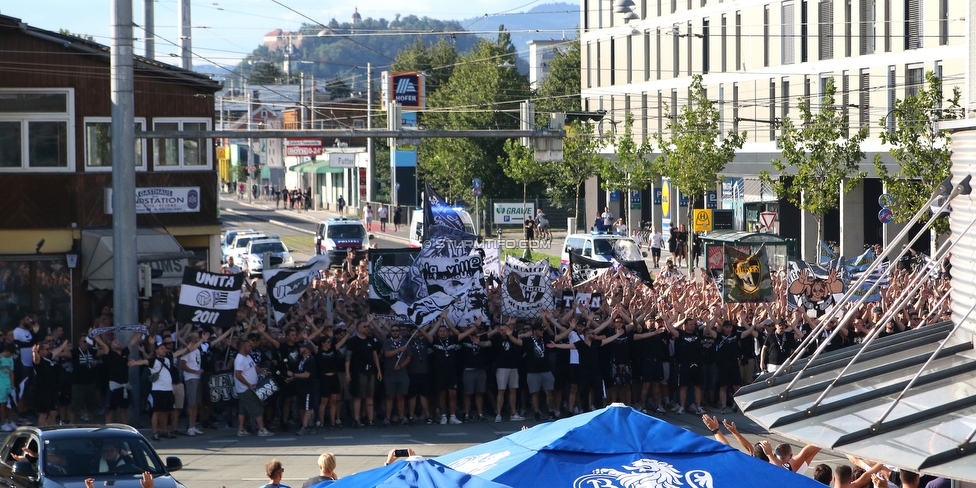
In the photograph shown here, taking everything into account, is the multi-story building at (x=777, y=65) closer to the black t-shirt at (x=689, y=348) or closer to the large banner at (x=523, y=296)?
the black t-shirt at (x=689, y=348)

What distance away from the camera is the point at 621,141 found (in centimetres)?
5241

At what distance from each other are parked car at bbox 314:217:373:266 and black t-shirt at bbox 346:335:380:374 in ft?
92.8

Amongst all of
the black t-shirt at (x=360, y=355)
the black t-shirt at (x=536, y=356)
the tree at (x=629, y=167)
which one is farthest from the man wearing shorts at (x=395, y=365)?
the tree at (x=629, y=167)

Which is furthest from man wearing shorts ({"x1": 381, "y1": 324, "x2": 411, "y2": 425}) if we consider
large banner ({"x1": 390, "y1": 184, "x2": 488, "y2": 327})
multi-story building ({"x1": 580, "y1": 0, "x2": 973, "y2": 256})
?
multi-story building ({"x1": 580, "y1": 0, "x2": 973, "y2": 256})

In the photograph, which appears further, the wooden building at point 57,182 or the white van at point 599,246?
the white van at point 599,246

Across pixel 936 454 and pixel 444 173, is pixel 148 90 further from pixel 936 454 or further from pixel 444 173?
pixel 444 173

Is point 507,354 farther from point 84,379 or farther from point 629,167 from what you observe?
point 629,167

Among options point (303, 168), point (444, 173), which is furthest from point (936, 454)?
point (303, 168)

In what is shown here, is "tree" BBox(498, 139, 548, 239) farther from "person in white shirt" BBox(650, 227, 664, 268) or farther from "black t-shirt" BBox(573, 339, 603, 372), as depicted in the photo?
"black t-shirt" BBox(573, 339, 603, 372)

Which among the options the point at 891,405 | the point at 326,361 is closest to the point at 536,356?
the point at 326,361

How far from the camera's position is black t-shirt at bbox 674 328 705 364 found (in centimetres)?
1933

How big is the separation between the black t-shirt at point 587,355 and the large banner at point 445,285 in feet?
6.18

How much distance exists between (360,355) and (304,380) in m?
1.01

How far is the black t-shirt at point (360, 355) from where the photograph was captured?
61.5 ft
